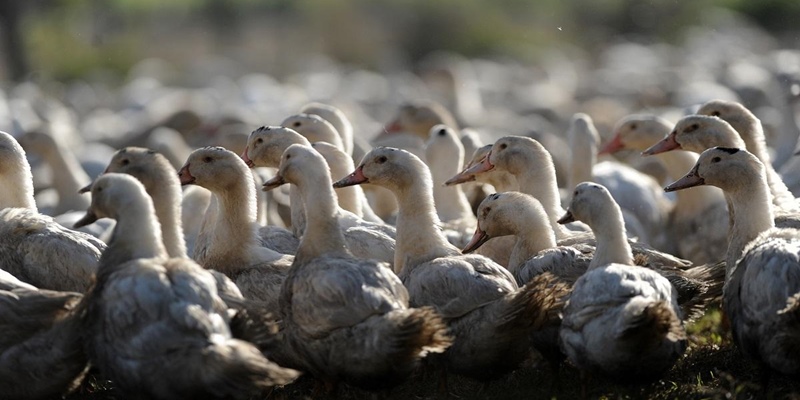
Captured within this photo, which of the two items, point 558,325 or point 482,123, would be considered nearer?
point 558,325

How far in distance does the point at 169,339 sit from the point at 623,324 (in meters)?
2.30

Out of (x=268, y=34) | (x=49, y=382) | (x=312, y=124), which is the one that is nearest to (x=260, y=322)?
(x=49, y=382)

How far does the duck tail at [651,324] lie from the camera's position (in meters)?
6.89

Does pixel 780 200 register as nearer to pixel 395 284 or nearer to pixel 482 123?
pixel 395 284

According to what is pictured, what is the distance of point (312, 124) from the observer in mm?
11016

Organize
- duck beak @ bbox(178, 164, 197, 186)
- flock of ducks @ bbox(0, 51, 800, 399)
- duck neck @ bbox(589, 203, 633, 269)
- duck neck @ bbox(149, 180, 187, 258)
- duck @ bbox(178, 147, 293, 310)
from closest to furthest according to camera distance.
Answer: flock of ducks @ bbox(0, 51, 800, 399) → duck neck @ bbox(149, 180, 187, 258) → duck neck @ bbox(589, 203, 633, 269) → duck @ bbox(178, 147, 293, 310) → duck beak @ bbox(178, 164, 197, 186)

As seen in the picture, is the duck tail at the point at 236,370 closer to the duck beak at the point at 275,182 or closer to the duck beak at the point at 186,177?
the duck beak at the point at 275,182

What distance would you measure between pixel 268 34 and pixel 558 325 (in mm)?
48160

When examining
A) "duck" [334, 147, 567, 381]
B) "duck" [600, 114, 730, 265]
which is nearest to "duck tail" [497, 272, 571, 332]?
"duck" [334, 147, 567, 381]

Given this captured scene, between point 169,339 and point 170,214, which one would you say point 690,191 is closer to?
point 170,214

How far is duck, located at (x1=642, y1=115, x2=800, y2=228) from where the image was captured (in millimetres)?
9538

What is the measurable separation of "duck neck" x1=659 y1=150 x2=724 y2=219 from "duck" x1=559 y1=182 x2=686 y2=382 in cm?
407

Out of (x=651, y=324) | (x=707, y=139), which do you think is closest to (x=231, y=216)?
(x=651, y=324)

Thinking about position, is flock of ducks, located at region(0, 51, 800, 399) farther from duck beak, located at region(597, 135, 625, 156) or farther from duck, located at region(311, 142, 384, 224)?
duck beak, located at region(597, 135, 625, 156)
